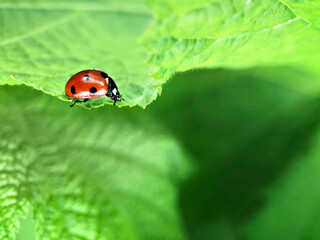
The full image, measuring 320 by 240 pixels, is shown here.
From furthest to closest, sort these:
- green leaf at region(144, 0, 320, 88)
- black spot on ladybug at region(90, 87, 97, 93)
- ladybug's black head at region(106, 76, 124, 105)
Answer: black spot on ladybug at region(90, 87, 97, 93) → ladybug's black head at region(106, 76, 124, 105) → green leaf at region(144, 0, 320, 88)

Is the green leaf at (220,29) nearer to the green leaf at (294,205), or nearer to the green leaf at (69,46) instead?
the green leaf at (69,46)

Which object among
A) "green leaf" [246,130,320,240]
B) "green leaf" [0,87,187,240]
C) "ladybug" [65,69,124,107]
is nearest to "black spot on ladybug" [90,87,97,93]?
"ladybug" [65,69,124,107]

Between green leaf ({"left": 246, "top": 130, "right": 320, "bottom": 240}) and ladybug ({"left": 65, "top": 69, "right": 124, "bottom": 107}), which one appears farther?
green leaf ({"left": 246, "top": 130, "right": 320, "bottom": 240})

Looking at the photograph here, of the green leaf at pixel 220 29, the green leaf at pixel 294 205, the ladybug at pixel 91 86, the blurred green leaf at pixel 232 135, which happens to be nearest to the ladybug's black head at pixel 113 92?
the ladybug at pixel 91 86

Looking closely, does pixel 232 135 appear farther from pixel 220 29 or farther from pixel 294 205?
pixel 220 29

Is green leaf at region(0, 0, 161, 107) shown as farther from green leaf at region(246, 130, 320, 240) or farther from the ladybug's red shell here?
green leaf at region(246, 130, 320, 240)

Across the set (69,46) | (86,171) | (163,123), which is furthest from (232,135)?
(69,46)

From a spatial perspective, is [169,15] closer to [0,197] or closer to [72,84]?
[72,84]
